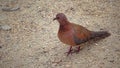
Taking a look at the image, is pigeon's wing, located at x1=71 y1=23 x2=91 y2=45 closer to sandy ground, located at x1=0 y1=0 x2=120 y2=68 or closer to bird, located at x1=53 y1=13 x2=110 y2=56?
bird, located at x1=53 y1=13 x2=110 y2=56

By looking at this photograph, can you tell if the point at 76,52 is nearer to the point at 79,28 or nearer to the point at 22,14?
the point at 79,28

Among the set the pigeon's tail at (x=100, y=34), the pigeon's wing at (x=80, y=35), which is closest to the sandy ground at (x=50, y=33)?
the pigeon's tail at (x=100, y=34)

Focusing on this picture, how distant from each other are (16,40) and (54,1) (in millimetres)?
1843

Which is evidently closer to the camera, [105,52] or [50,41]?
[105,52]

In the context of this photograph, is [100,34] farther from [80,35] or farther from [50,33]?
[50,33]

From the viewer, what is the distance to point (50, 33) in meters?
6.30

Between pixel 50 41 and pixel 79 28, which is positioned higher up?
pixel 79 28

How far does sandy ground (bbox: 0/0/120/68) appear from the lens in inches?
212

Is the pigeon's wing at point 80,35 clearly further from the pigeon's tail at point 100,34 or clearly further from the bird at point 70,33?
the pigeon's tail at point 100,34

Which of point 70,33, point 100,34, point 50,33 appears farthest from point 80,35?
point 50,33

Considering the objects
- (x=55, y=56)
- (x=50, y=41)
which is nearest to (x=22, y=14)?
(x=50, y=41)

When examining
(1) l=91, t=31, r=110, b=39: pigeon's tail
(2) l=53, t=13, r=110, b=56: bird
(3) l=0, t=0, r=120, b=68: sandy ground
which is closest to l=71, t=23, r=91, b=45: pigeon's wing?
(2) l=53, t=13, r=110, b=56: bird

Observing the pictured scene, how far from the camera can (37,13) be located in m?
7.05

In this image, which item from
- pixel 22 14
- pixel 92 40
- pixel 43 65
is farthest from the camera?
pixel 22 14
